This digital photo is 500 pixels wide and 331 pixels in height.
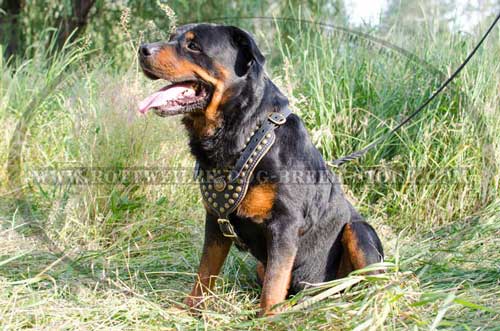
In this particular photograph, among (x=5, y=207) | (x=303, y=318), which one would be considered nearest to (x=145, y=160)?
(x=5, y=207)

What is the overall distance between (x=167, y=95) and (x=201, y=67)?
211 mm

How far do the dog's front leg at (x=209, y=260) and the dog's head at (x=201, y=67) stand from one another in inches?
23.1

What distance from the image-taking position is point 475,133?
447 cm

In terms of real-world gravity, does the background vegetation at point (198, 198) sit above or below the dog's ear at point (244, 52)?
below

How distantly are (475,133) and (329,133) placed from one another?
1.17m

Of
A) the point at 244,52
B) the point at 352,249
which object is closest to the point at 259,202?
the point at 352,249

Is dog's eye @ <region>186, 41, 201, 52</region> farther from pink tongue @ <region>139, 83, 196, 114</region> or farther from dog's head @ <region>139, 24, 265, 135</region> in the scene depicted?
pink tongue @ <region>139, 83, 196, 114</region>

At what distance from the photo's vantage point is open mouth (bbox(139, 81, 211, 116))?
2.64m

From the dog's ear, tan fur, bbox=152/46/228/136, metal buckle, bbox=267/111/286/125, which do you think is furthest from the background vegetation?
the dog's ear

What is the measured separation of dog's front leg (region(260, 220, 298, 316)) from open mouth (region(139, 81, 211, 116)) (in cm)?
68

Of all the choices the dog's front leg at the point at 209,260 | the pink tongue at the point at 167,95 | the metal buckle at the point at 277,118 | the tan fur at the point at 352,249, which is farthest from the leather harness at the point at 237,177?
the tan fur at the point at 352,249

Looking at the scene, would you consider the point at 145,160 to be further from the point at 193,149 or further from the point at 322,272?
the point at 322,272

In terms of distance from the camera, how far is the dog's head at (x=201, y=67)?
8.52 ft

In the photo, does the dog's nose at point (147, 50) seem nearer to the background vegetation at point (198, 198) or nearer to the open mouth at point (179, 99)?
the open mouth at point (179, 99)
